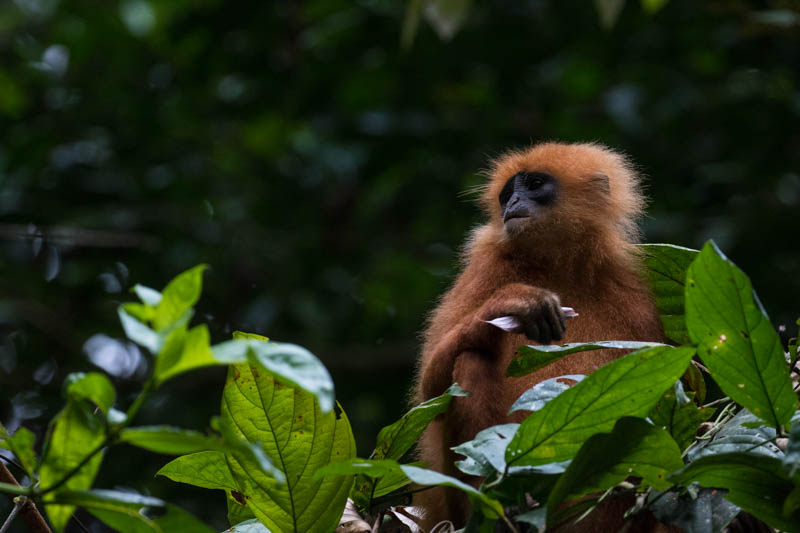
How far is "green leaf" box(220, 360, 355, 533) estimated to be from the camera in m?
2.41

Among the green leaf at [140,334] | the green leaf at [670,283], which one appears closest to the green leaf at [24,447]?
the green leaf at [140,334]

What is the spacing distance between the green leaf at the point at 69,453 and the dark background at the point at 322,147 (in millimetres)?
6290

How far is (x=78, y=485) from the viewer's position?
1700 mm

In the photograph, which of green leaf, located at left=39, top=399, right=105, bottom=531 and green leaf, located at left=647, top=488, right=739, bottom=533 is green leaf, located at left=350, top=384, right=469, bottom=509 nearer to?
green leaf, located at left=647, top=488, right=739, bottom=533

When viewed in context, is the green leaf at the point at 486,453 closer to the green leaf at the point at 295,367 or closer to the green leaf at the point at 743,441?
the green leaf at the point at 743,441

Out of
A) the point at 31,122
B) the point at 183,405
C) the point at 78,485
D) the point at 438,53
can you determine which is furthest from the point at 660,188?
the point at 78,485

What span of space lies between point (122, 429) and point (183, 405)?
22.5ft

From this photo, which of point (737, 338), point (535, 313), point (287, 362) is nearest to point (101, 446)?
point (287, 362)

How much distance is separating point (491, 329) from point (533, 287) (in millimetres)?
256

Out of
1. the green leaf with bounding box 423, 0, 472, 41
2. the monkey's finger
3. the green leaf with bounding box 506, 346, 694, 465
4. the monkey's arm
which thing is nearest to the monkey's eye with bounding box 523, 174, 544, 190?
the monkey's arm

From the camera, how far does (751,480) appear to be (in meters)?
2.05

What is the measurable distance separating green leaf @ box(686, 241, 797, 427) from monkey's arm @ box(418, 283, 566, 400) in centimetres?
130

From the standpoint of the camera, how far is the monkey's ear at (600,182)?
4879 mm

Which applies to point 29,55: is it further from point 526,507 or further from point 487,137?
point 526,507
